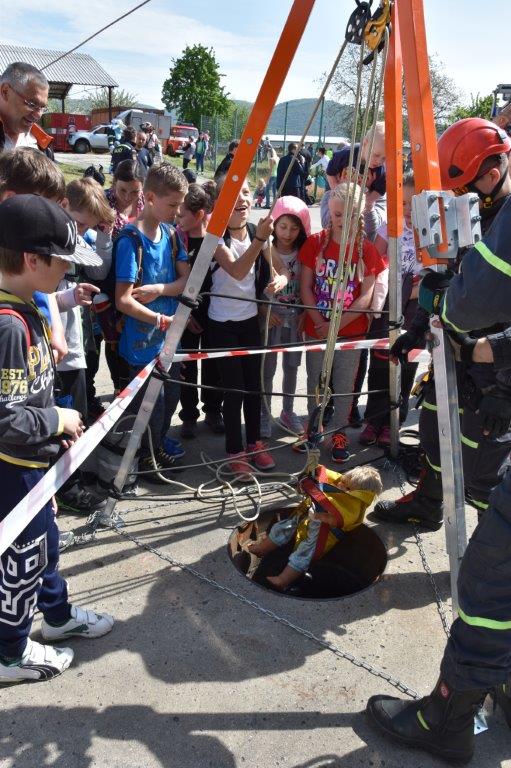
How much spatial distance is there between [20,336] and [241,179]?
129 cm

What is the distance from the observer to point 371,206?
430cm

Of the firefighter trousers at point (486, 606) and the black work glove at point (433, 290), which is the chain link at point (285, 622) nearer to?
the firefighter trousers at point (486, 606)

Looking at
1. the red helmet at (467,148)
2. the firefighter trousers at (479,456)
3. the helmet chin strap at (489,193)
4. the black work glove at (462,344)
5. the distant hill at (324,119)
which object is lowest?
the firefighter trousers at (479,456)

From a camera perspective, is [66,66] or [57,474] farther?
[66,66]

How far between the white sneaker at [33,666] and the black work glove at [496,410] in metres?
1.85

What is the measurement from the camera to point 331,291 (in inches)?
153

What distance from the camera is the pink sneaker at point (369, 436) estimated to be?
4.36m

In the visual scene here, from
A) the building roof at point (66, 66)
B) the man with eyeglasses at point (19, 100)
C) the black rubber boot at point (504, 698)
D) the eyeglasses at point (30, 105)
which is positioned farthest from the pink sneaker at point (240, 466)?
the building roof at point (66, 66)

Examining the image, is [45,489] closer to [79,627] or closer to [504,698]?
[79,627]

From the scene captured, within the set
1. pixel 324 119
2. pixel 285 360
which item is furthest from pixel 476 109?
pixel 285 360

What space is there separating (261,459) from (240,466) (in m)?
0.20

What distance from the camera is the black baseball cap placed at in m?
1.83

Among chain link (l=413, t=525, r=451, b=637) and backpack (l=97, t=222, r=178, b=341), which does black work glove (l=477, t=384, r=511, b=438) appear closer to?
chain link (l=413, t=525, r=451, b=637)

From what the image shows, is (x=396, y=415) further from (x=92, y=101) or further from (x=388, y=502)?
(x=92, y=101)
